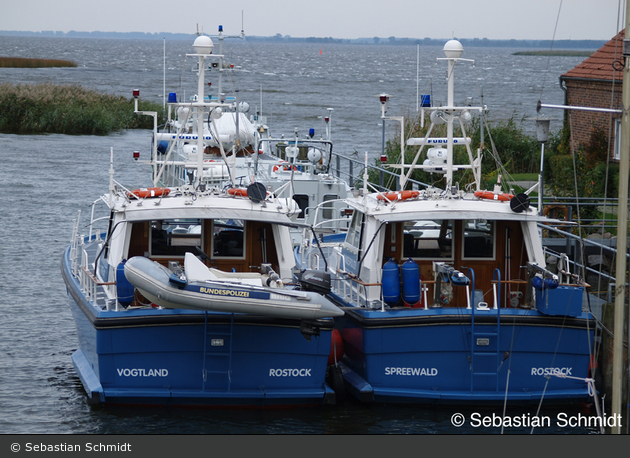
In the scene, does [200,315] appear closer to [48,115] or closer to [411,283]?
[411,283]

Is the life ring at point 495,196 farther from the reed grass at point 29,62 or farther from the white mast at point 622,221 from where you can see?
the reed grass at point 29,62

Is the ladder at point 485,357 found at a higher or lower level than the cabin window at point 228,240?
lower

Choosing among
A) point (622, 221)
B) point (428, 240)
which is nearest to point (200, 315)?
point (428, 240)

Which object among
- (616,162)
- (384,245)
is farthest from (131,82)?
(384,245)

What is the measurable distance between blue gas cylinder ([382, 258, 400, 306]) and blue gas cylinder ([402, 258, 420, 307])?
91mm

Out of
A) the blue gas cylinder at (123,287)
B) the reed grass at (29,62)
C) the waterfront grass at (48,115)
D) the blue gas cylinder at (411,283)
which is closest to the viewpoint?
the blue gas cylinder at (123,287)

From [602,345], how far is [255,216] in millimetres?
4906

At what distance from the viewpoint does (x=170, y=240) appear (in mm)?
12125

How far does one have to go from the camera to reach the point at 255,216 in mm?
11539

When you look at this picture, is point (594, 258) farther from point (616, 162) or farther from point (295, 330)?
point (295, 330)

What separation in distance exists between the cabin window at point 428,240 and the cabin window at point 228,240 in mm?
2237

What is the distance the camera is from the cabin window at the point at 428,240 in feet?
39.8

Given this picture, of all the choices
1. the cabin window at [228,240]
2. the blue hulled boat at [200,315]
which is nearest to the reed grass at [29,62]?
the cabin window at [228,240]

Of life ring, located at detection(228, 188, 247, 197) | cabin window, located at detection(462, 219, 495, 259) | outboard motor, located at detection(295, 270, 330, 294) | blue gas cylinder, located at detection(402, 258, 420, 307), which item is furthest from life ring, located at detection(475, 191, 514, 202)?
life ring, located at detection(228, 188, 247, 197)
